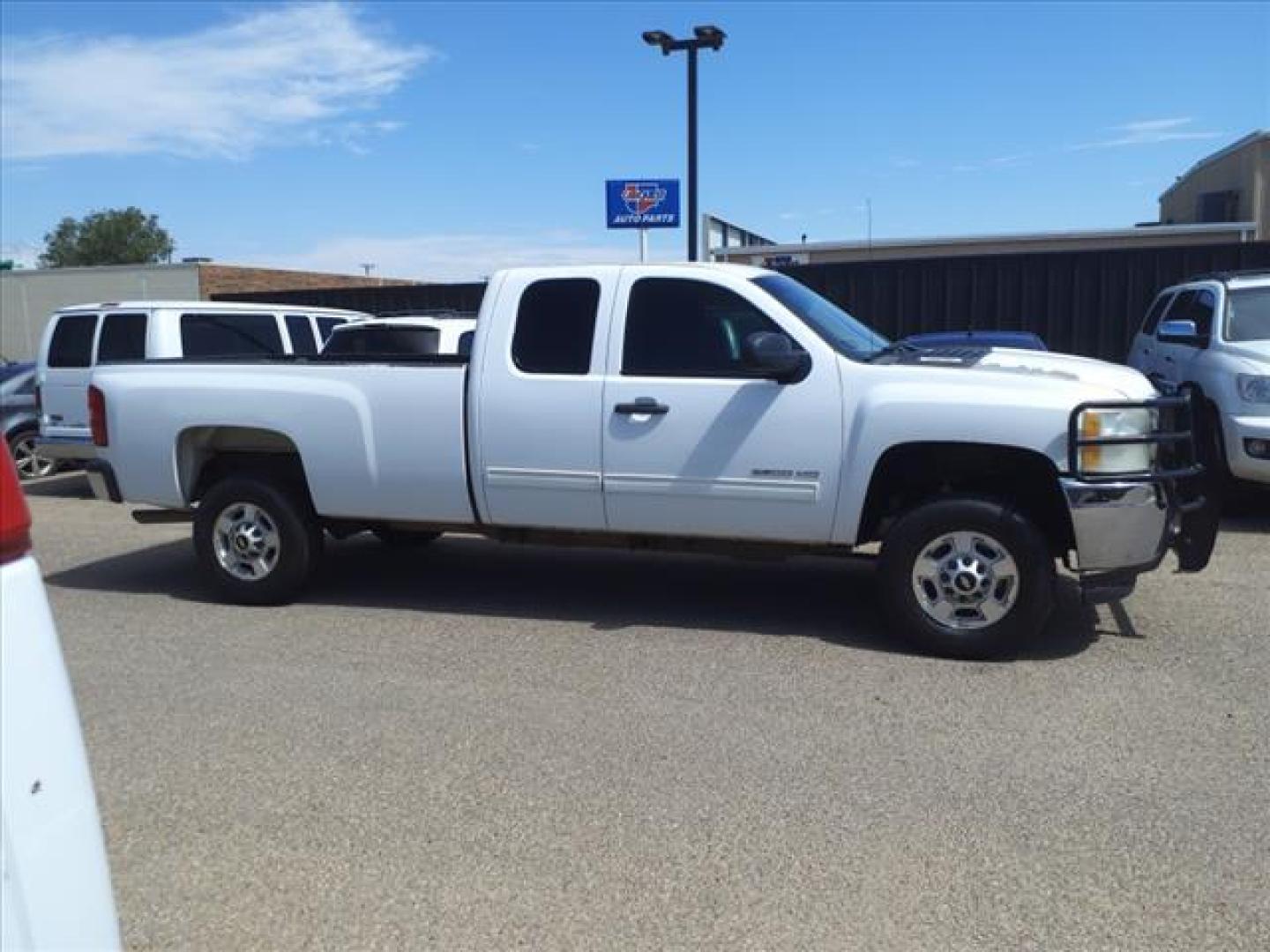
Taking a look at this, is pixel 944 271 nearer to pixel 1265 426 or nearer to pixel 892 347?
pixel 1265 426

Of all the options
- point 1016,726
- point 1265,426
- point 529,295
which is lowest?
point 1016,726

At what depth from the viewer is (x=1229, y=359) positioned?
9.21 metres

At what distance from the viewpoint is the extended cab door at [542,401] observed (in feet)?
20.7

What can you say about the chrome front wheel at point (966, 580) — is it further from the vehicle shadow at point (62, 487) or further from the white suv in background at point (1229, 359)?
the vehicle shadow at point (62, 487)

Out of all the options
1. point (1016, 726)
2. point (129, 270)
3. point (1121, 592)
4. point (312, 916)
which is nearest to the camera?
point (312, 916)

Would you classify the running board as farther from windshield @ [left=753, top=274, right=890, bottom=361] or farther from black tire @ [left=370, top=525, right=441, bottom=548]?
windshield @ [left=753, top=274, right=890, bottom=361]

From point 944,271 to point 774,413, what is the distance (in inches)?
394

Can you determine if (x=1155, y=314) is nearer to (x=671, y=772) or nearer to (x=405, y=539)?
(x=405, y=539)

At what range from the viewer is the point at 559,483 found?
6371 mm

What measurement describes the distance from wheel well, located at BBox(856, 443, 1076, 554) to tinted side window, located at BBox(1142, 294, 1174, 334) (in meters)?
→ 6.46

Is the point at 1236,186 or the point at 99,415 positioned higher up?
the point at 1236,186

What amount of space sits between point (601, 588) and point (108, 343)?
7.12 metres

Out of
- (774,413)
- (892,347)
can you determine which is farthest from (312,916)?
(892,347)

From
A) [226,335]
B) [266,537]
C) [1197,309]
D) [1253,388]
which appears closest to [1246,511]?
[1253,388]
